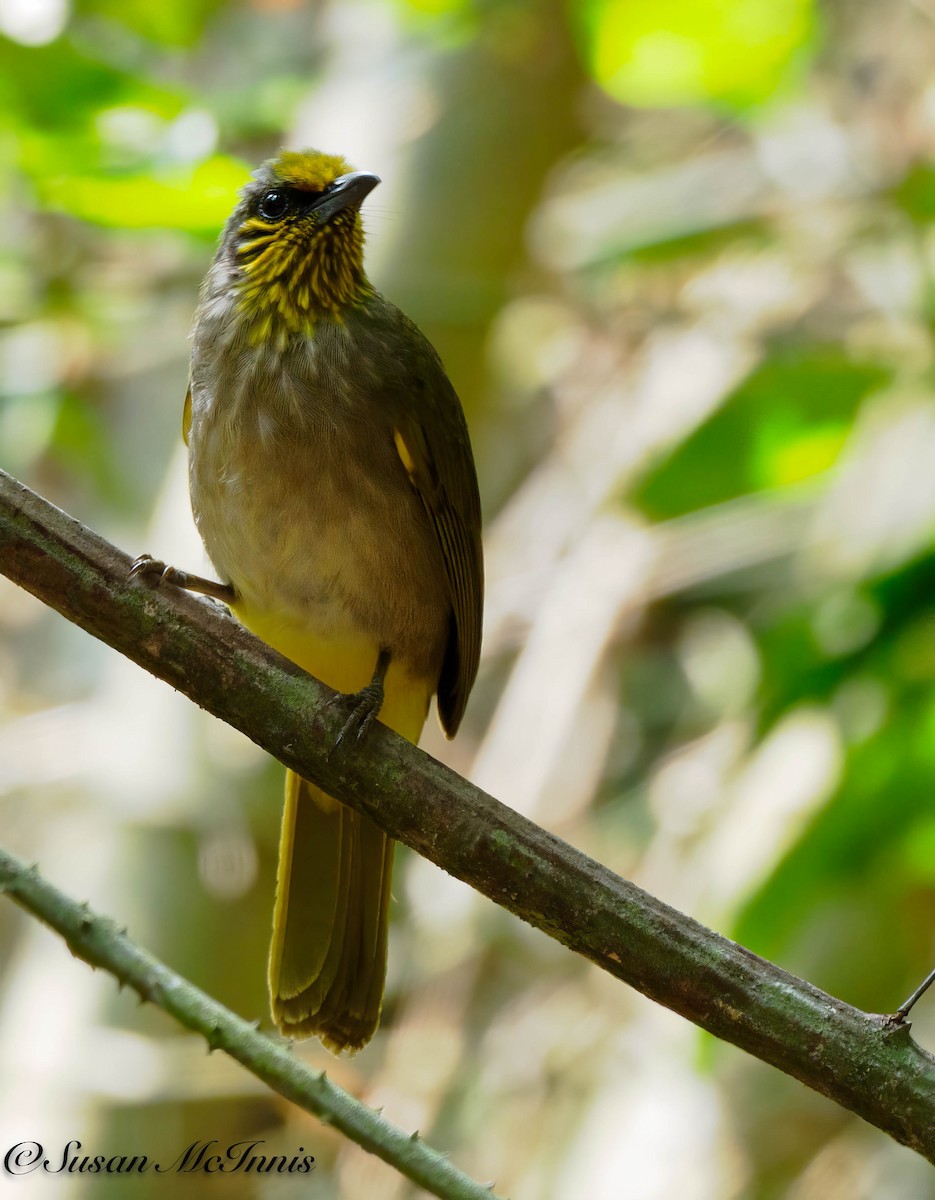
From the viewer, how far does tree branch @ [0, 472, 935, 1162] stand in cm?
214

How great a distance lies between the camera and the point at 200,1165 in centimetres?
426

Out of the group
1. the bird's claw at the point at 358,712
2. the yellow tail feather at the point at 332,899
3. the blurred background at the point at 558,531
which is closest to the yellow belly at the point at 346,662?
the yellow tail feather at the point at 332,899

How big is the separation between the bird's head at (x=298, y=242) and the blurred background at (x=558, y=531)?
15.2 inches

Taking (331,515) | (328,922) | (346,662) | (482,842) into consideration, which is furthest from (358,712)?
(328,922)

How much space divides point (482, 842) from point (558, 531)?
4.05 meters

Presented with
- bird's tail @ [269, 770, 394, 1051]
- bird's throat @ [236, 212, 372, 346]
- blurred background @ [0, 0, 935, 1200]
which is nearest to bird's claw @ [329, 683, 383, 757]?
bird's tail @ [269, 770, 394, 1051]

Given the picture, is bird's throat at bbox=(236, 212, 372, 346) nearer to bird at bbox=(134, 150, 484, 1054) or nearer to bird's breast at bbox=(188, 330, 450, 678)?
bird at bbox=(134, 150, 484, 1054)

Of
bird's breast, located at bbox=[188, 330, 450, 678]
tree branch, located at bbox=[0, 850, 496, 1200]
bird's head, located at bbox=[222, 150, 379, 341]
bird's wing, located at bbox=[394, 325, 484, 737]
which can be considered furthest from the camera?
bird's head, located at bbox=[222, 150, 379, 341]

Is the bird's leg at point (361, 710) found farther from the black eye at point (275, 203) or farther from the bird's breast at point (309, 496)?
the black eye at point (275, 203)

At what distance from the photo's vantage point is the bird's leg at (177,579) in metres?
2.53

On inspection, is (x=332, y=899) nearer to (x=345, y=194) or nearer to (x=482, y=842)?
(x=482, y=842)

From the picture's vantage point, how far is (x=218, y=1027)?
7.27 ft

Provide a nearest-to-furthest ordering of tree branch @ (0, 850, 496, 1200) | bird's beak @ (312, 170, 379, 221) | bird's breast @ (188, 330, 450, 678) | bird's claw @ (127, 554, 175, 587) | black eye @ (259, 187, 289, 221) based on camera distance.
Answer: tree branch @ (0, 850, 496, 1200) → bird's claw @ (127, 554, 175, 587) → bird's breast @ (188, 330, 450, 678) → bird's beak @ (312, 170, 379, 221) → black eye @ (259, 187, 289, 221)

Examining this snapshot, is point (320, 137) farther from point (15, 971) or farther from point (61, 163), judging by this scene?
point (15, 971)
